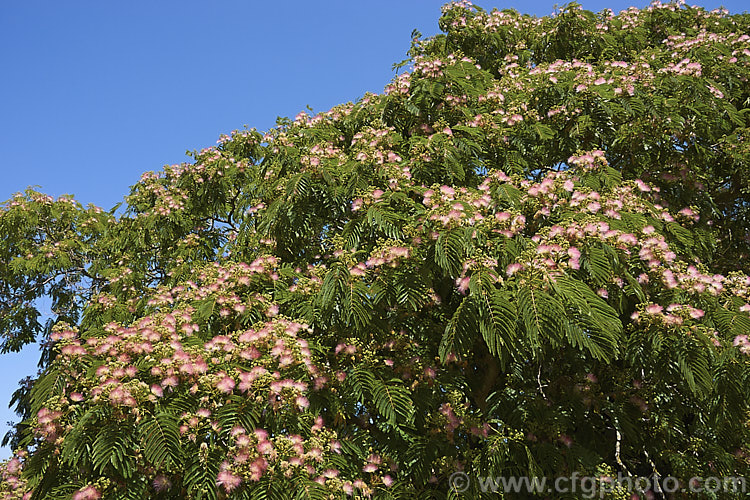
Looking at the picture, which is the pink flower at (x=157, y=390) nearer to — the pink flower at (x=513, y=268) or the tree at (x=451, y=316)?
the tree at (x=451, y=316)

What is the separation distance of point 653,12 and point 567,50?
2063mm

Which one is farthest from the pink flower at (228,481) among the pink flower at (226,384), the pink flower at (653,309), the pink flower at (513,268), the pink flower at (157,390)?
the pink flower at (653,309)

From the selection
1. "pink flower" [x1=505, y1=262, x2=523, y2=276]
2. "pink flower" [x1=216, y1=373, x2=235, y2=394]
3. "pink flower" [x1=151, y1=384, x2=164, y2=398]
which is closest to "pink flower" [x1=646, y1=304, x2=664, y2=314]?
"pink flower" [x1=505, y1=262, x2=523, y2=276]

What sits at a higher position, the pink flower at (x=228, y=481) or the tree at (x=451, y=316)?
the tree at (x=451, y=316)

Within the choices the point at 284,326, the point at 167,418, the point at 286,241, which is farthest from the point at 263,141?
the point at 167,418

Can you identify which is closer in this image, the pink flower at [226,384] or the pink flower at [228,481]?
the pink flower at [228,481]

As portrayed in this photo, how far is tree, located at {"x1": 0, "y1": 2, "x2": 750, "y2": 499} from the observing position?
4402mm

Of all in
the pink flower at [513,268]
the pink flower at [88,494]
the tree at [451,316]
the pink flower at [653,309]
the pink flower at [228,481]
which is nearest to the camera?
the pink flower at [228,481]

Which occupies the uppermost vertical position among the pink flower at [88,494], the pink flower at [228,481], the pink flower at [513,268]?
the pink flower at [513,268]

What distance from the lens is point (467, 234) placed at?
488 centimetres

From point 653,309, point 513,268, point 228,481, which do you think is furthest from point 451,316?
point 228,481

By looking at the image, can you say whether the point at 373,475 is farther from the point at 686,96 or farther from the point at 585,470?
the point at 686,96

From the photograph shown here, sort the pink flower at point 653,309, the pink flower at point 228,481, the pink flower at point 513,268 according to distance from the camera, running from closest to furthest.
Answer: the pink flower at point 228,481 → the pink flower at point 513,268 → the pink flower at point 653,309

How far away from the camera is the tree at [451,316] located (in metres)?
4.40
